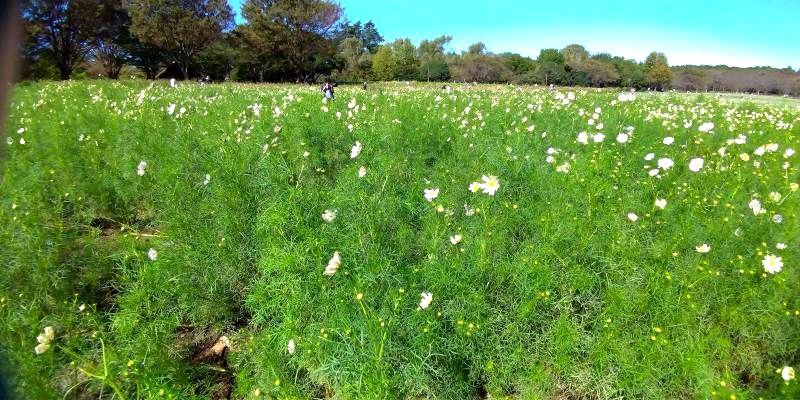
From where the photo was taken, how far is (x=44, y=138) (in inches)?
196

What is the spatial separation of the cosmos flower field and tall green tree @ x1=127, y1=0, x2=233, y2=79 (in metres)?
38.7

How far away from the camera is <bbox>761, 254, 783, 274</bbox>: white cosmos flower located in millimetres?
2262

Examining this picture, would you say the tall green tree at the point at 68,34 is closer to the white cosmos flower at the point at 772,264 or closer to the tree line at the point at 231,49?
the tree line at the point at 231,49

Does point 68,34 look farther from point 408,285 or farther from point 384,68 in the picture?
point 408,285

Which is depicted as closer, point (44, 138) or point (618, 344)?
point (618, 344)

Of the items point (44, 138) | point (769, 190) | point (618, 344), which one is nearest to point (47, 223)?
point (44, 138)

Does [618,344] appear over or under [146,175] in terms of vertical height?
under

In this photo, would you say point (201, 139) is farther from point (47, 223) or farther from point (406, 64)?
point (406, 64)

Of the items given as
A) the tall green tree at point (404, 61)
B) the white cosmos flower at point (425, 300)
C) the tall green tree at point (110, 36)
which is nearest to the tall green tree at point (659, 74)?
the tall green tree at point (404, 61)

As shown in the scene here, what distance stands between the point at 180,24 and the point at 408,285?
137 ft

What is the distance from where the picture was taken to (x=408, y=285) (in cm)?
232

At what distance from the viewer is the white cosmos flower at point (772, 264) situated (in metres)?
2.26

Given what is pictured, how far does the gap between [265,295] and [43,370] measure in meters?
0.99

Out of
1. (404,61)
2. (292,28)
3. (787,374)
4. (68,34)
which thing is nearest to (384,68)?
(404,61)
